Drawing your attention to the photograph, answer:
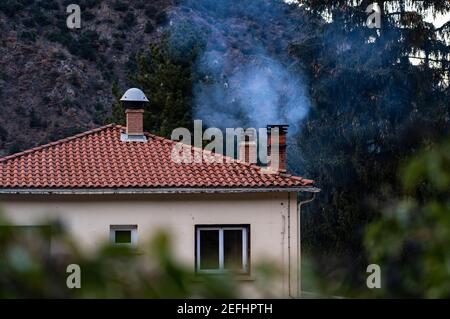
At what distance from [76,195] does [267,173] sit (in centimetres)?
351

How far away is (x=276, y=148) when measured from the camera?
62.3ft

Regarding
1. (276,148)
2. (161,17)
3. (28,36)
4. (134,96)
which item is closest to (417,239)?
(276,148)

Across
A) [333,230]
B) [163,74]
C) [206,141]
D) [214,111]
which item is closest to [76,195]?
[333,230]

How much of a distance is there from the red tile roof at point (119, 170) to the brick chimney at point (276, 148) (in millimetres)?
359

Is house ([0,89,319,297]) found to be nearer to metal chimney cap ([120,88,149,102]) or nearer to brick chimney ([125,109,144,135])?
brick chimney ([125,109,144,135])

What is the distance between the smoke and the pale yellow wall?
12393 millimetres

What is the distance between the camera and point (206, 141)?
3098 cm

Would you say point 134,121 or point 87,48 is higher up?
point 87,48

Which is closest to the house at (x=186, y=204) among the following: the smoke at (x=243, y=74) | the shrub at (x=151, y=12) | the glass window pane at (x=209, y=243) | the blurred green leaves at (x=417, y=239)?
the glass window pane at (x=209, y=243)

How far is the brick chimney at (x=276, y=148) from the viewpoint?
18.7 metres

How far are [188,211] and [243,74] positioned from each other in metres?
28.7

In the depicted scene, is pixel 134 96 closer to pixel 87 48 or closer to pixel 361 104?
pixel 361 104

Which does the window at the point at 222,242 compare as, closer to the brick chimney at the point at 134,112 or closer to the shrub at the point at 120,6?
the brick chimney at the point at 134,112

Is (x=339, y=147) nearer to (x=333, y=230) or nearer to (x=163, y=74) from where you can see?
(x=333, y=230)
